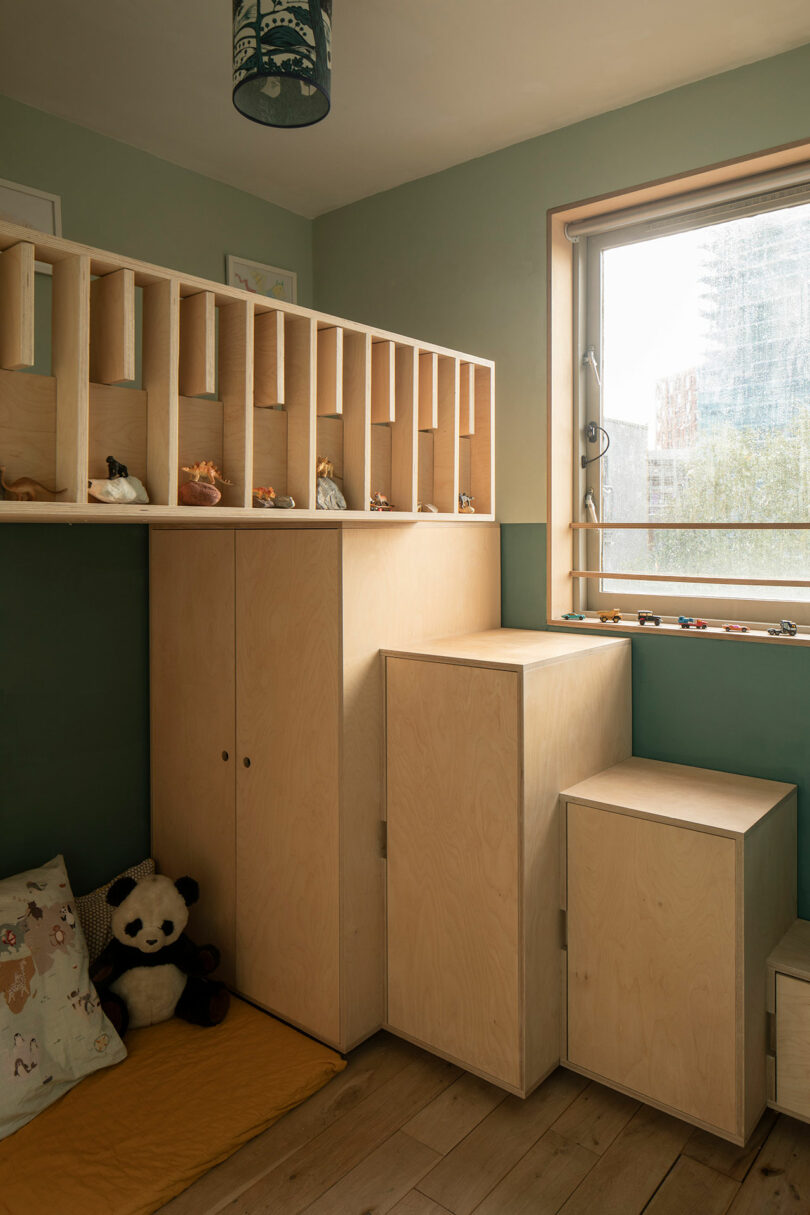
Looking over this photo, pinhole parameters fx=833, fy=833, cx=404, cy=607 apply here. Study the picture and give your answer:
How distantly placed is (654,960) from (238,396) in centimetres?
157

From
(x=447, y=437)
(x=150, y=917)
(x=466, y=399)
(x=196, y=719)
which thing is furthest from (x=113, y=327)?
(x=150, y=917)

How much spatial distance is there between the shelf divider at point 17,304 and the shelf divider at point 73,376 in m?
0.07

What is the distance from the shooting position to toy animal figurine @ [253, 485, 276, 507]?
1.81m

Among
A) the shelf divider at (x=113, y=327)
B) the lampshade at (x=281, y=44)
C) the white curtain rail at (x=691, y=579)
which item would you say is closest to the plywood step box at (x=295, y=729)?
the white curtain rail at (x=691, y=579)

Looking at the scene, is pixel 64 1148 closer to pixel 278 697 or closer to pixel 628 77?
pixel 278 697

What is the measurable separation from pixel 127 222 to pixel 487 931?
239 cm

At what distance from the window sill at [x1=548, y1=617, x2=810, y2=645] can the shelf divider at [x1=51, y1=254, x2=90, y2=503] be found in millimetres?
1565

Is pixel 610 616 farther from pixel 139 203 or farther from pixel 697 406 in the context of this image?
pixel 139 203

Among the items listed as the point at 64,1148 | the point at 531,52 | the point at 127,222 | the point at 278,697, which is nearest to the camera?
the point at 64,1148

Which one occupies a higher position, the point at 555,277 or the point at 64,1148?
the point at 555,277

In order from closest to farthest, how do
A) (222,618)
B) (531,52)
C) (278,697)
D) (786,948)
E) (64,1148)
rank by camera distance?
1. (64,1148)
2. (786,948)
3. (531,52)
4. (278,697)
5. (222,618)

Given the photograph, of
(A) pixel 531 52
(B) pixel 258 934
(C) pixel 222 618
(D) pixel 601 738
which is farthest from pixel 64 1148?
(A) pixel 531 52

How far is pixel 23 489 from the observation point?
1.42 metres

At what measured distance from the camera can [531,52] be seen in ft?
7.00
